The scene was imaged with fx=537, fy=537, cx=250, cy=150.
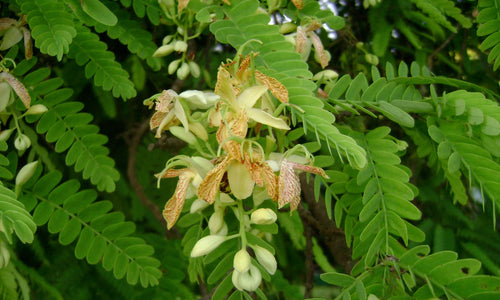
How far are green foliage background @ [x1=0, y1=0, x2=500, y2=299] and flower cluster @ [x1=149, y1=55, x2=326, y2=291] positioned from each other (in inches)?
1.6

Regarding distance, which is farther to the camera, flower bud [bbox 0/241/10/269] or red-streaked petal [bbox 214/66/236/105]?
flower bud [bbox 0/241/10/269]

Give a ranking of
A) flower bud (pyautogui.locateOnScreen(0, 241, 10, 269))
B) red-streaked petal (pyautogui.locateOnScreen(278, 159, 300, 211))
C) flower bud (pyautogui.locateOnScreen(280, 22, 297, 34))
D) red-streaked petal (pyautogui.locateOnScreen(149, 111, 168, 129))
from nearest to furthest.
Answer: red-streaked petal (pyautogui.locateOnScreen(278, 159, 300, 211)), red-streaked petal (pyautogui.locateOnScreen(149, 111, 168, 129)), flower bud (pyautogui.locateOnScreen(0, 241, 10, 269)), flower bud (pyautogui.locateOnScreen(280, 22, 297, 34))

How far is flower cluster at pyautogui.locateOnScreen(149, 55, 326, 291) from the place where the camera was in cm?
60

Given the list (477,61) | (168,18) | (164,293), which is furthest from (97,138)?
(477,61)

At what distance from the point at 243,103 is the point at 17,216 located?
305 millimetres

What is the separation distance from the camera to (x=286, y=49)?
73 cm

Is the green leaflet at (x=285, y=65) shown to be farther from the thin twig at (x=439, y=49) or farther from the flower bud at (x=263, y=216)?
the thin twig at (x=439, y=49)

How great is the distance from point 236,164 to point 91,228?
413 millimetres

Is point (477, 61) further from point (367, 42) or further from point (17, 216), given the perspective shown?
point (17, 216)

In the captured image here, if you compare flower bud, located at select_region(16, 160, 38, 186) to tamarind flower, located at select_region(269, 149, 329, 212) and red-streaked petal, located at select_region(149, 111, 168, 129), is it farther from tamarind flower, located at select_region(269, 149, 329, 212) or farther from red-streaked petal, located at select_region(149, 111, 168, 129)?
tamarind flower, located at select_region(269, 149, 329, 212)

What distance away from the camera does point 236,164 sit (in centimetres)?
60

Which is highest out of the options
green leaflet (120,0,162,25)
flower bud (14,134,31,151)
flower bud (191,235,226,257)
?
green leaflet (120,0,162,25)

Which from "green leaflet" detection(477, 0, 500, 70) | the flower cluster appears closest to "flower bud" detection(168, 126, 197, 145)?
the flower cluster

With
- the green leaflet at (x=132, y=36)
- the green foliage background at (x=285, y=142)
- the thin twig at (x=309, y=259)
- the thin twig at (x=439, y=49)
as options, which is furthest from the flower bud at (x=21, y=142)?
the thin twig at (x=439, y=49)
